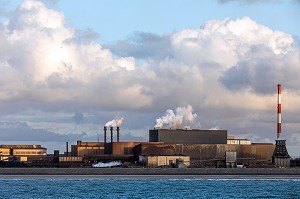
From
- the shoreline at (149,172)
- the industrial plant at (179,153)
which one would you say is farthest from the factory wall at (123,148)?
the shoreline at (149,172)

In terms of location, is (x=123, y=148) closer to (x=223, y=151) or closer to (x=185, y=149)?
(x=185, y=149)

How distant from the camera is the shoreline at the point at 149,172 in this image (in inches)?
6924

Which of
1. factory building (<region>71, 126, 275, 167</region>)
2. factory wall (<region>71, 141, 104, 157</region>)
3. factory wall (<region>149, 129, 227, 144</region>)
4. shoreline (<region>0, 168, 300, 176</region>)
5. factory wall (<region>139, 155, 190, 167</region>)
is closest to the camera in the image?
shoreline (<region>0, 168, 300, 176</region>)

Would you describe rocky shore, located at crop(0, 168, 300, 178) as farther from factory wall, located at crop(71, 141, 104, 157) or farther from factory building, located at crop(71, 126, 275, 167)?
factory wall, located at crop(71, 141, 104, 157)

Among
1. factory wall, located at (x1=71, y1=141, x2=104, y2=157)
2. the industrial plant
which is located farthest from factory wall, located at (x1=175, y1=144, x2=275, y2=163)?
factory wall, located at (x1=71, y1=141, x2=104, y2=157)

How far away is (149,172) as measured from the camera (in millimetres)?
176125

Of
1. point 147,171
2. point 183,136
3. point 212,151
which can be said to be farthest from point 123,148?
point 212,151

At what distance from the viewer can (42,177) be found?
561 ft

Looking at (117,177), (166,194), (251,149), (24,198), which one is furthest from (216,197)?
(251,149)

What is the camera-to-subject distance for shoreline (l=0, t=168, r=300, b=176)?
17588 cm

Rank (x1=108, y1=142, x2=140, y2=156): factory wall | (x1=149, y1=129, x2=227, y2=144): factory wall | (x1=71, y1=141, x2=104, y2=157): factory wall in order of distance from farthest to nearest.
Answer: (x1=71, y1=141, x2=104, y2=157): factory wall < (x1=149, y1=129, x2=227, y2=144): factory wall < (x1=108, y1=142, x2=140, y2=156): factory wall

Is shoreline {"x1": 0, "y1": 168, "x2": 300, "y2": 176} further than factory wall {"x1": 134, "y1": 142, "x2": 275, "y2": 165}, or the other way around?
factory wall {"x1": 134, "y1": 142, "x2": 275, "y2": 165}

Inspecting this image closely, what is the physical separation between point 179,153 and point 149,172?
51.0 ft

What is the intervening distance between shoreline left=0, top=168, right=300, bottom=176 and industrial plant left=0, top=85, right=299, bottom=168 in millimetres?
5873
